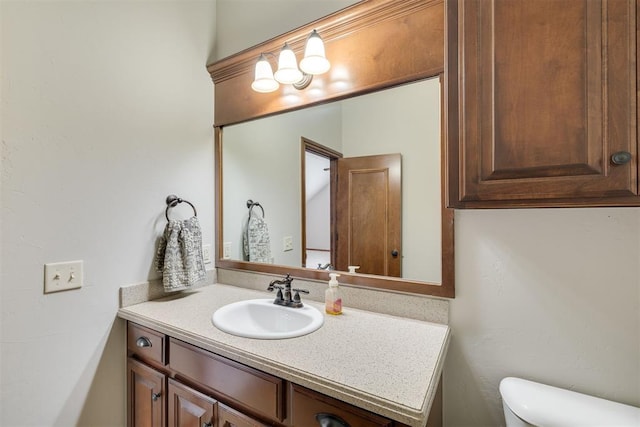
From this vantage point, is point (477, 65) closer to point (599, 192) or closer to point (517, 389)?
point (599, 192)

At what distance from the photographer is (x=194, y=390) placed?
3.56 feet

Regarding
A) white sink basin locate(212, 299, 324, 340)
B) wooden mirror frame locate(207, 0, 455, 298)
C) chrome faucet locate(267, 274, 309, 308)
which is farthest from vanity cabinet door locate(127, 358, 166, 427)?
wooden mirror frame locate(207, 0, 455, 298)

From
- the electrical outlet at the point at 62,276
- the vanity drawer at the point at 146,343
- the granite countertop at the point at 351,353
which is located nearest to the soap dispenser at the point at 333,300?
the granite countertop at the point at 351,353

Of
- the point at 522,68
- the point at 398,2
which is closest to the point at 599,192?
the point at 522,68

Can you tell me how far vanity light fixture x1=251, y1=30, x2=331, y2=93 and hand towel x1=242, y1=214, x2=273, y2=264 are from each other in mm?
749

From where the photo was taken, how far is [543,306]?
0.98 metres

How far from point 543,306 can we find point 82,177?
1.84 metres

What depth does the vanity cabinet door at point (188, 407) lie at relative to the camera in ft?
3.39

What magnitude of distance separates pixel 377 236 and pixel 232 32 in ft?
4.91

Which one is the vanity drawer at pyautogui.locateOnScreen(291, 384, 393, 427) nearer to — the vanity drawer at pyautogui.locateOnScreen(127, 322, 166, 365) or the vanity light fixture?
the vanity drawer at pyautogui.locateOnScreen(127, 322, 166, 365)

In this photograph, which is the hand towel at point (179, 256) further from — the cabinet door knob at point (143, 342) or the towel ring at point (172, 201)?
the cabinet door knob at point (143, 342)

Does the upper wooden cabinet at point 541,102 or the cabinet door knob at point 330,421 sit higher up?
the upper wooden cabinet at point 541,102

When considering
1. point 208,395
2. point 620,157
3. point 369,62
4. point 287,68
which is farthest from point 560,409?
point 287,68

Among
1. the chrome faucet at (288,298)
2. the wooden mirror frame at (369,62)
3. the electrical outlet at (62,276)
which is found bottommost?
the chrome faucet at (288,298)
